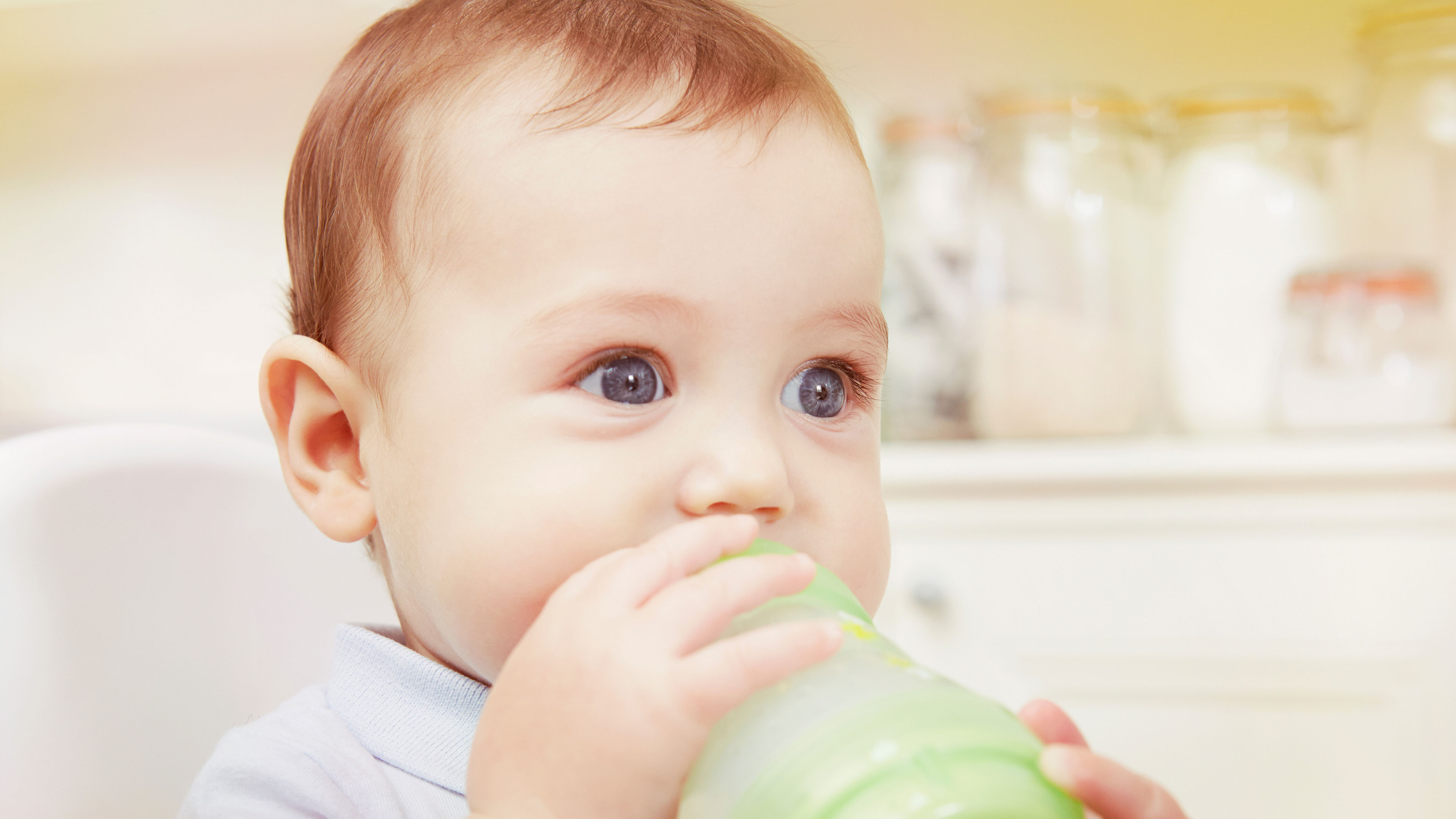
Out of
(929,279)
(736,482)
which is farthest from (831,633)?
(929,279)

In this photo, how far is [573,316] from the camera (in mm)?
589

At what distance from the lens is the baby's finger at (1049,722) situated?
22.6 inches

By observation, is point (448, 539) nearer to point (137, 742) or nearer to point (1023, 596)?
point (137, 742)

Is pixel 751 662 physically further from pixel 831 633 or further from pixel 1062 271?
pixel 1062 271

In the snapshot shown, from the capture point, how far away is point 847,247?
2.13 feet

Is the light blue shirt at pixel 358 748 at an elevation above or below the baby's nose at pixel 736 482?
below

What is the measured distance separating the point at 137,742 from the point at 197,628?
0.27 feet

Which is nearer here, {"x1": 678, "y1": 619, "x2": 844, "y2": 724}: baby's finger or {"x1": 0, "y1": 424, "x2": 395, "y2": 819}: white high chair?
{"x1": 678, "y1": 619, "x2": 844, "y2": 724}: baby's finger

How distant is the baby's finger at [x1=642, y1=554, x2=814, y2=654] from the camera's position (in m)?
0.46

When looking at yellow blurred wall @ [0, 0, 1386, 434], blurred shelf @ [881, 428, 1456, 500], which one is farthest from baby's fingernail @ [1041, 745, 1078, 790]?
yellow blurred wall @ [0, 0, 1386, 434]

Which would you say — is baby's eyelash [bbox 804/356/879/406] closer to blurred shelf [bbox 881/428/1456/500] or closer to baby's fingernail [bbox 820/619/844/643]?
baby's fingernail [bbox 820/619/844/643]

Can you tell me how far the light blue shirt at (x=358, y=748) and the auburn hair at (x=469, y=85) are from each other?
0.16 meters

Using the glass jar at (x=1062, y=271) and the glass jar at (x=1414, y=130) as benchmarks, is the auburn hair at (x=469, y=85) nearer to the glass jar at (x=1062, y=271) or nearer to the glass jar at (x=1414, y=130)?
the glass jar at (x=1062, y=271)

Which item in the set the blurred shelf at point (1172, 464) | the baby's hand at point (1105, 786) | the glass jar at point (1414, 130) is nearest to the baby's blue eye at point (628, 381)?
the baby's hand at point (1105, 786)
